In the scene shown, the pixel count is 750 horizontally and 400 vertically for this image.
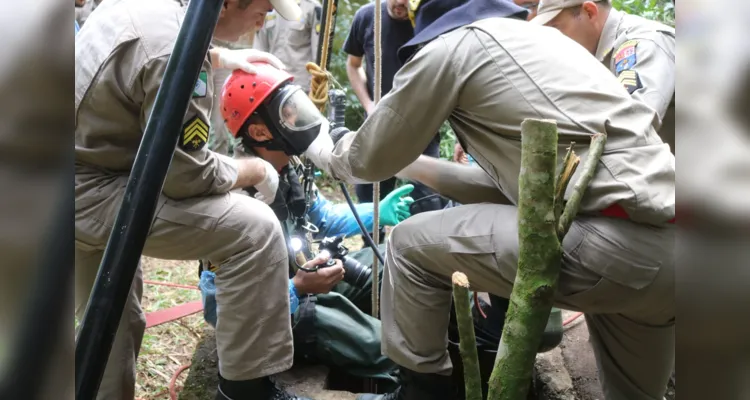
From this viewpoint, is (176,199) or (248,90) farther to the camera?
(248,90)

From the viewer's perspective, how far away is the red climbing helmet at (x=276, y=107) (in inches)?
114

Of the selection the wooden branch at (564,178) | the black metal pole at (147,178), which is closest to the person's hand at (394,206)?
the wooden branch at (564,178)

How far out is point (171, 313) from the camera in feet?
12.6

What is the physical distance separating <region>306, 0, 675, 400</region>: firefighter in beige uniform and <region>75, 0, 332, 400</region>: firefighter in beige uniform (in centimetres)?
44

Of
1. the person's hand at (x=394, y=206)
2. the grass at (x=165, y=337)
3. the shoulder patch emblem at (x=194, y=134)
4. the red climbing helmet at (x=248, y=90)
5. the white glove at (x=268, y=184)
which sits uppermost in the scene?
the shoulder patch emblem at (x=194, y=134)

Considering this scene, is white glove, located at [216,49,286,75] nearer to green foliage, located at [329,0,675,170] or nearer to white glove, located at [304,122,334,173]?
white glove, located at [304,122,334,173]

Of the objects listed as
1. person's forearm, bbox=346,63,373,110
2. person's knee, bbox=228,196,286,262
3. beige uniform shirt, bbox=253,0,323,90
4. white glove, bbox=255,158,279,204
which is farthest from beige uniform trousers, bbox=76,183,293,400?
beige uniform shirt, bbox=253,0,323,90

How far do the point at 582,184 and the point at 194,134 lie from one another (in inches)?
49.1

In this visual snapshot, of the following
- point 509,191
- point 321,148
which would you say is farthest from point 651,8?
point 509,191

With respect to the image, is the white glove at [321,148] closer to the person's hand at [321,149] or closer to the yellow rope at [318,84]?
the person's hand at [321,149]

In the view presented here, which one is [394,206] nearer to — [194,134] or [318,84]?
[318,84]

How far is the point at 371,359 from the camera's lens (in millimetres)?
3051

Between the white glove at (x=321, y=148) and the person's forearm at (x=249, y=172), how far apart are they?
256 mm

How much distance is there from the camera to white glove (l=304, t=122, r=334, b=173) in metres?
2.76
